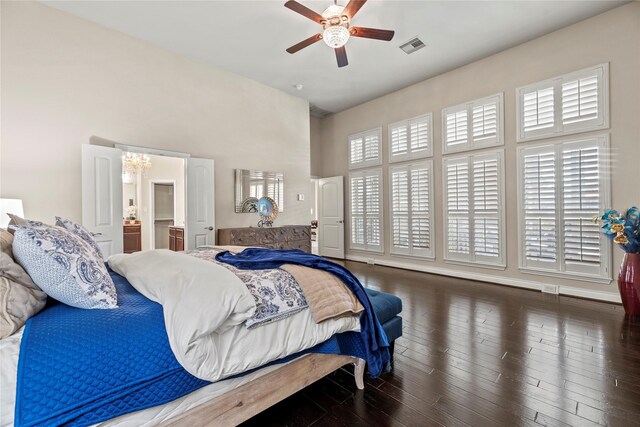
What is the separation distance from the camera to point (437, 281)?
4.62 meters

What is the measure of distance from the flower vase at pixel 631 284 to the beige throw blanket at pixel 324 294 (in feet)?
10.6

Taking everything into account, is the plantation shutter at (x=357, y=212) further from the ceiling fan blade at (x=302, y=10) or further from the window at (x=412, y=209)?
the ceiling fan blade at (x=302, y=10)

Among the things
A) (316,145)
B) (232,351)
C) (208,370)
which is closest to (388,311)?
(232,351)

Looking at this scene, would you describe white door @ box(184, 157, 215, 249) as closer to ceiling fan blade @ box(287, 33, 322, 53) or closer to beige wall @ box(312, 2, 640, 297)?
ceiling fan blade @ box(287, 33, 322, 53)

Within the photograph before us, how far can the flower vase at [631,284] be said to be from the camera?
118 inches

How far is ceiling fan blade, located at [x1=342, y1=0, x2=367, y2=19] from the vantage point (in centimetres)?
269

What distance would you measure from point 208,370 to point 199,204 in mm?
3656

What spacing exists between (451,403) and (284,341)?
43.3 inches

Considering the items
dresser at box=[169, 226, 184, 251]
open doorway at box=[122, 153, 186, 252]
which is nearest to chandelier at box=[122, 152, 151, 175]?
open doorway at box=[122, 153, 186, 252]

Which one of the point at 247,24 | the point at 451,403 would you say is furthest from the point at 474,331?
the point at 247,24

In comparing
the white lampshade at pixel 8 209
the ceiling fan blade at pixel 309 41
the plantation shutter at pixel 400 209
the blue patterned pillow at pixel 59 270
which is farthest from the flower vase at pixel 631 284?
the white lampshade at pixel 8 209

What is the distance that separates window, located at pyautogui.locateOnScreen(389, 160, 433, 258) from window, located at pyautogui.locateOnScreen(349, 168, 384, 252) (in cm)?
35

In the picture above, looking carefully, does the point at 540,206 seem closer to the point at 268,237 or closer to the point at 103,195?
the point at 268,237

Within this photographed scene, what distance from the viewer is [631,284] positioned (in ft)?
9.90
